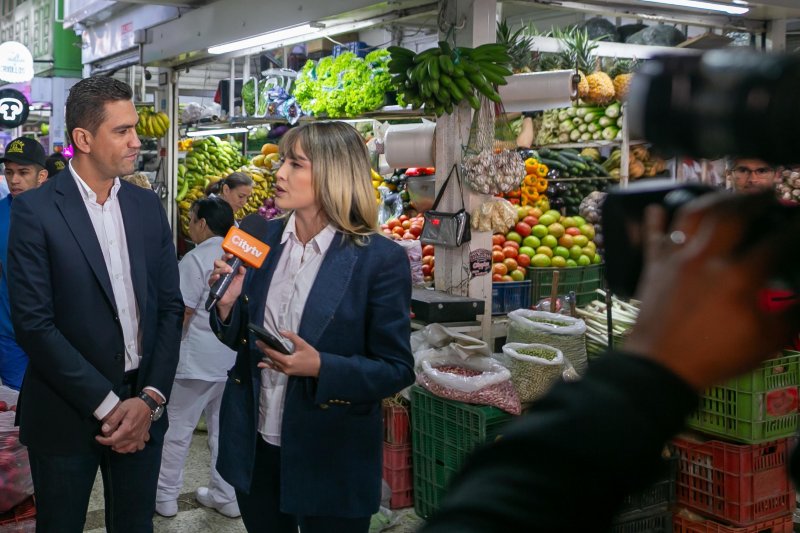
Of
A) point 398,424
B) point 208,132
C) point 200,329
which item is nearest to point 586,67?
point 398,424

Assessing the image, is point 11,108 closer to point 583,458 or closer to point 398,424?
point 398,424

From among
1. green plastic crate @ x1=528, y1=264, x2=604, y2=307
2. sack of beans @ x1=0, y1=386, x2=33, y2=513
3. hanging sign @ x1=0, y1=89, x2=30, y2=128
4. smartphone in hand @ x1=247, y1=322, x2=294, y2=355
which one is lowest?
sack of beans @ x1=0, y1=386, x2=33, y2=513

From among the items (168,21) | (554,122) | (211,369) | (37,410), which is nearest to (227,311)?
(37,410)

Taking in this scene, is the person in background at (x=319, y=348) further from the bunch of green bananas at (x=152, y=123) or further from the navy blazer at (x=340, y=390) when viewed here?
the bunch of green bananas at (x=152, y=123)

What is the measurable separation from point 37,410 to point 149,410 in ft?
1.14

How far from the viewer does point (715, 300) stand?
0.64 metres

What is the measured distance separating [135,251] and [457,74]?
2.52m

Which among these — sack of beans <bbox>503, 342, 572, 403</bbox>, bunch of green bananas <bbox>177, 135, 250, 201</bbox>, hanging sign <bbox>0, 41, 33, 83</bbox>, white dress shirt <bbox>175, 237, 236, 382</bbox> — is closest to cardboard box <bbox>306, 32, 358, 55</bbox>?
bunch of green bananas <bbox>177, 135, 250, 201</bbox>

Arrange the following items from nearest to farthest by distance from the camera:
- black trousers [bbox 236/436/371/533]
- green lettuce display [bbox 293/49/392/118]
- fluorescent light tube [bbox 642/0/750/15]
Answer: black trousers [bbox 236/436/371/533] → green lettuce display [bbox 293/49/392/118] → fluorescent light tube [bbox 642/0/750/15]

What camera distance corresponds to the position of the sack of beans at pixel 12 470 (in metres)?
3.46

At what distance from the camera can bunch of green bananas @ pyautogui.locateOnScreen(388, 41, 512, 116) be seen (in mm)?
4969

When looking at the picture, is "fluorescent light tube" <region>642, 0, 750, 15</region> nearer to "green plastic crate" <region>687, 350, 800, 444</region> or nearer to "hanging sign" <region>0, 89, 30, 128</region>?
"green plastic crate" <region>687, 350, 800, 444</region>

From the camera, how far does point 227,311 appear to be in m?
2.82

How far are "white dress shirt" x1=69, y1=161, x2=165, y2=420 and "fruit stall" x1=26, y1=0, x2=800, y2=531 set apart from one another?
33.7 inches
